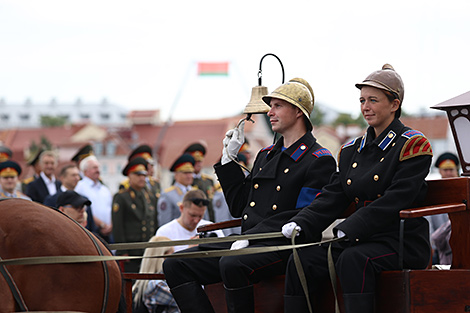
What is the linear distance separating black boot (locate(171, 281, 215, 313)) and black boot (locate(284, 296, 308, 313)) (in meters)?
0.64

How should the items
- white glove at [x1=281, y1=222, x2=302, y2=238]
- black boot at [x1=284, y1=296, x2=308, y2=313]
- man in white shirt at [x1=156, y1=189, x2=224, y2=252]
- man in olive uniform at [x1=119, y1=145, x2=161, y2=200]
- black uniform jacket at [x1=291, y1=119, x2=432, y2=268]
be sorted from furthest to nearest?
man in olive uniform at [x1=119, y1=145, x2=161, y2=200]
man in white shirt at [x1=156, y1=189, x2=224, y2=252]
white glove at [x1=281, y1=222, x2=302, y2=238]
black boot at [x1=284, y1=296, x2=308, y2=313]
black uniform jacket at [x1=291, y1=119, x2=432, y2=268]

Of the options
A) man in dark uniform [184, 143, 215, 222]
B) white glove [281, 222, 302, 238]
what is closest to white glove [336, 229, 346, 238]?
white glove [281, 222, 302, 238]

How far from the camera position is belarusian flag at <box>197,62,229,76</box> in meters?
28.5

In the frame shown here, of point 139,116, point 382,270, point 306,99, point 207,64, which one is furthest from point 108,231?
point 139,116

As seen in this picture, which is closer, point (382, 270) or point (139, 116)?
point (382, 270)

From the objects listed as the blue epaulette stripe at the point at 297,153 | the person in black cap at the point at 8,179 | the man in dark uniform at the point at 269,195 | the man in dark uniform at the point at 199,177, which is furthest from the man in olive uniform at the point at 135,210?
the blue epaulette stripe at the point at 297,153

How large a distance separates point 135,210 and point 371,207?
224 inches

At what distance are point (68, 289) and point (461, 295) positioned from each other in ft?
7.44

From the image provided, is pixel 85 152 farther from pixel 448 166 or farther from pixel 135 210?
pixel 448 166

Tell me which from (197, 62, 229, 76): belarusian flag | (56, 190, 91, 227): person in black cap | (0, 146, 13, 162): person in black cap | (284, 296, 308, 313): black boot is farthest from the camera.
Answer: (197, 62, 229, 76): belarusian flag

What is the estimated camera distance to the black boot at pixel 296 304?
15.9 feet

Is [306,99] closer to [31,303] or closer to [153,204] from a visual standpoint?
[31,303]

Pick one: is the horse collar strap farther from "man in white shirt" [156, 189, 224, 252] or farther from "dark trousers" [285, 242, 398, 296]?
"man in white shirt" [156, 189, 224, 252]

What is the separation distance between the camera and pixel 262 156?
5789 millimetres
